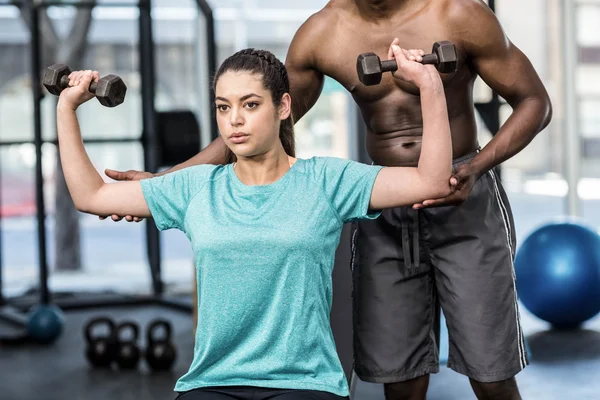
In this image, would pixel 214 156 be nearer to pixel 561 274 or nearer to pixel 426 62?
pixel 426 62

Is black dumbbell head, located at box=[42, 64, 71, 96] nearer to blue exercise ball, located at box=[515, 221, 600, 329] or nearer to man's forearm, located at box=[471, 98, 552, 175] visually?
man's forearm, located at box=[471, 98, 552, 175]

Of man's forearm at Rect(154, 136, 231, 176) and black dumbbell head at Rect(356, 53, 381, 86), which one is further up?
black dumbbell head at Rect(356, 53, 381, 86)

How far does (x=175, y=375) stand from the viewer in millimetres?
3742

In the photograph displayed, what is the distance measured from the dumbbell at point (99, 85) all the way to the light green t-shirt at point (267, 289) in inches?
9.7

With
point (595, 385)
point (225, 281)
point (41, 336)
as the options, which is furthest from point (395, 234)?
point (41, 336)

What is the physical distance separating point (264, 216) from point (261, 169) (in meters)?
0.12

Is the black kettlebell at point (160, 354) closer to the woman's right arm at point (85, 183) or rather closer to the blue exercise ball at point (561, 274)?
the blue exercise ball at point (561, 274)

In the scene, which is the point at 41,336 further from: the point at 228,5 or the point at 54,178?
the point at 228,5

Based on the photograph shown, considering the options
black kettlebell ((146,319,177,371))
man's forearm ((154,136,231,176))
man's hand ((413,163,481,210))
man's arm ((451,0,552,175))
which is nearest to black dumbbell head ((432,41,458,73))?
man's hand ((413,163,481,210))

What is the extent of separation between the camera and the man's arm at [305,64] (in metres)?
1.97

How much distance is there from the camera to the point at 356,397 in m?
3.17

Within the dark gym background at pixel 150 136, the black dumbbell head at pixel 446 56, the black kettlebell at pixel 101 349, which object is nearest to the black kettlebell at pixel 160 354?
the dark gym background at pixel 150 136

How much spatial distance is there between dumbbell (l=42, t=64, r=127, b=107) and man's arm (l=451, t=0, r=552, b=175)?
700 mm

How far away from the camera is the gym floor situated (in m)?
3.30
